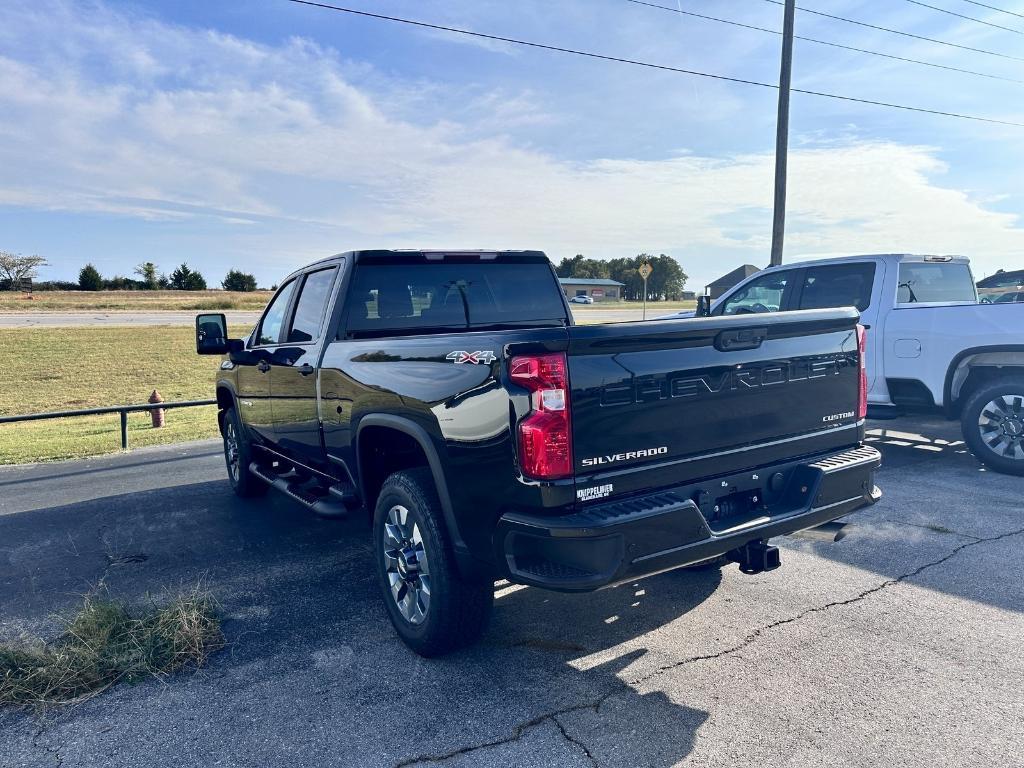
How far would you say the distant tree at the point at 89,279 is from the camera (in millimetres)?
68625

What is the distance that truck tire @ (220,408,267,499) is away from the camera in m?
6.41

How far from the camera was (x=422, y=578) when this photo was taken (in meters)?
3.51

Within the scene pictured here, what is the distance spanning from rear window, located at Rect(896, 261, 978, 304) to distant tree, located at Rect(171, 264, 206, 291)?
243ft

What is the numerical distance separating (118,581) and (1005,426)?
729cm

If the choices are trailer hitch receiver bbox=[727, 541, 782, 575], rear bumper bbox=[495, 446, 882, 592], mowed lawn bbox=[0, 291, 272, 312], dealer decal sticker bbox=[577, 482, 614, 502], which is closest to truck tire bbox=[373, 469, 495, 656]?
rear bumper bbox=[495, 446, 882, 592]

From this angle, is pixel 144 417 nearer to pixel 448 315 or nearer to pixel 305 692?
pixel 448 315

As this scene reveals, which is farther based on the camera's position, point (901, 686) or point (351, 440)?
point (351, 440)

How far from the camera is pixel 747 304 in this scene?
858cm

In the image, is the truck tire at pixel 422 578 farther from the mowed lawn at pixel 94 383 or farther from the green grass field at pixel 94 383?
the mowed lawn at pixel 94 383

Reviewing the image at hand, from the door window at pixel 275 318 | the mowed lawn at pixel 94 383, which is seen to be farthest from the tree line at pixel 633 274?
the door window at pixel 275 318

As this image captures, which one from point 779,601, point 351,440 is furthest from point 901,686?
point 351,440

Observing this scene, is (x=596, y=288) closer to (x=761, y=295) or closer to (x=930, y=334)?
(x=761, y=295)

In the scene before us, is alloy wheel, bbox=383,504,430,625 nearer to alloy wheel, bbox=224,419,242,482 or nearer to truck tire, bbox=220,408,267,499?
truck tire, bbox=220,408,267,499

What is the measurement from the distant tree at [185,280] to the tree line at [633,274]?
1532 inches
